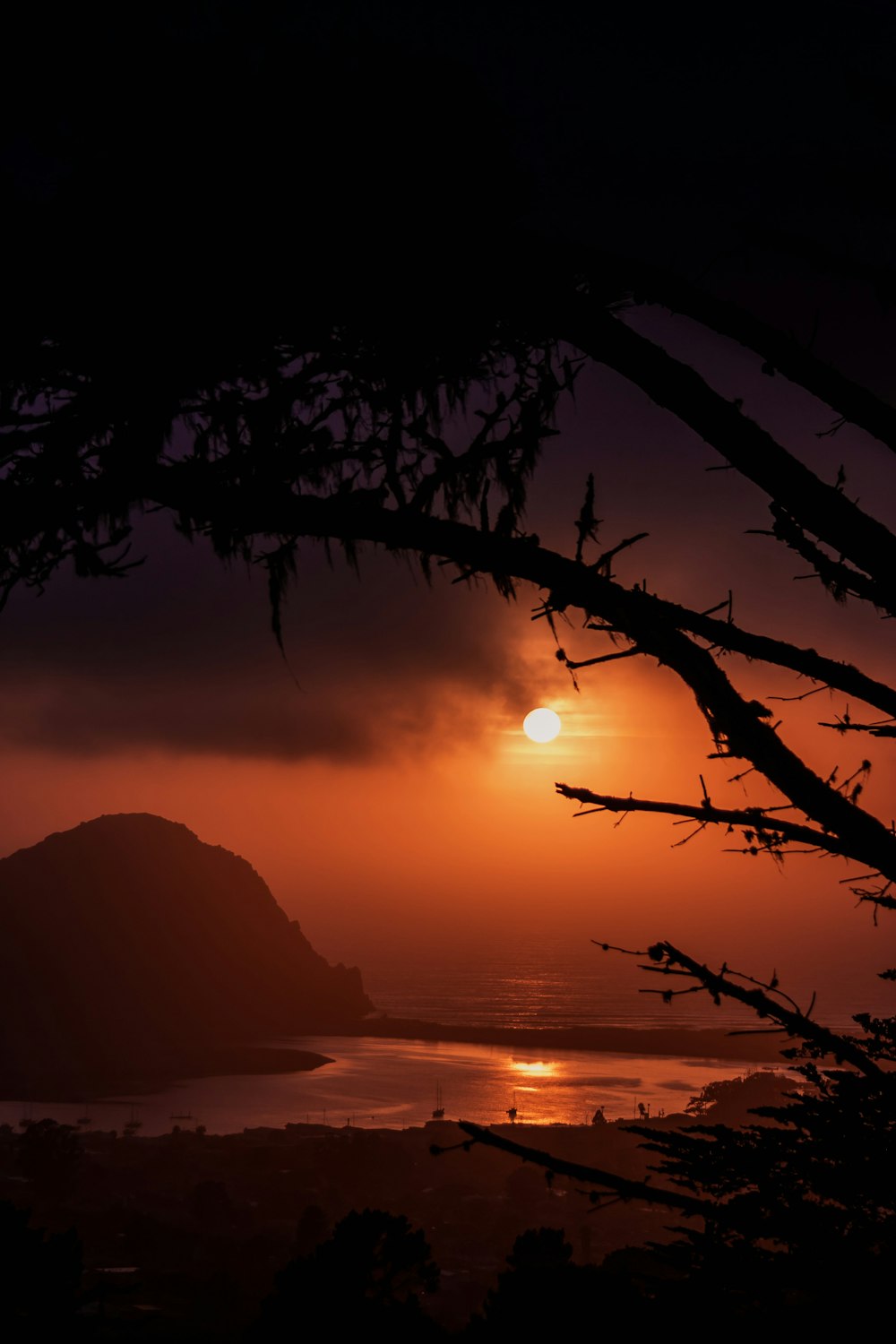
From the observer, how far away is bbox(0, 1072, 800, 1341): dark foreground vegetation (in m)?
24.7

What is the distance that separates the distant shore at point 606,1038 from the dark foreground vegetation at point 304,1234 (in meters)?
40.3

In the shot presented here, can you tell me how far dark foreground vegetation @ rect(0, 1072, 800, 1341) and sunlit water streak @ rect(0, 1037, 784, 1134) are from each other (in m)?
11.5

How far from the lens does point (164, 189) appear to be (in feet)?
13.0

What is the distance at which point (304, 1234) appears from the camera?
176 ft

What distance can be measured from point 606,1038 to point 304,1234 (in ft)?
344

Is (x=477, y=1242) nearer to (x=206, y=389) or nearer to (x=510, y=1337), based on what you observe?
(x=510, y=1337)

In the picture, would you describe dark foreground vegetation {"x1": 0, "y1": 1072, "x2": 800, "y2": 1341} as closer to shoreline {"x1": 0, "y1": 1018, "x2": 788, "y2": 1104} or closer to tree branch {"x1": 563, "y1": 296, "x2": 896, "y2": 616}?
tree branch {"x1": 563, "y1": 296, "x2": 896, "y2": 616}

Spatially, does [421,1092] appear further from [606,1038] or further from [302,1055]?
[606,1038]

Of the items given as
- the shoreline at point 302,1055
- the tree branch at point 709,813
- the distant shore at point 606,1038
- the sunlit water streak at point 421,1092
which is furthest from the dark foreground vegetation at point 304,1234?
the shoreline at point 302,1055

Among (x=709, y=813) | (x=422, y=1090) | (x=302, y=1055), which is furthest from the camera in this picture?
(x=302, y=1055)

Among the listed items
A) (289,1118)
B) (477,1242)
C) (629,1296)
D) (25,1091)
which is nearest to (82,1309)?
(477,1242)

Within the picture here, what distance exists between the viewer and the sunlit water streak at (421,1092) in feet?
332

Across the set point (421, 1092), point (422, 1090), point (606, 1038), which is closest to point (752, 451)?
point (421, 1092)

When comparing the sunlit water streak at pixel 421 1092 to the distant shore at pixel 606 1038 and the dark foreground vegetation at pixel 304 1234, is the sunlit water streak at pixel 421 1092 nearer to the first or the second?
the distant shore at pixel 606 1038
